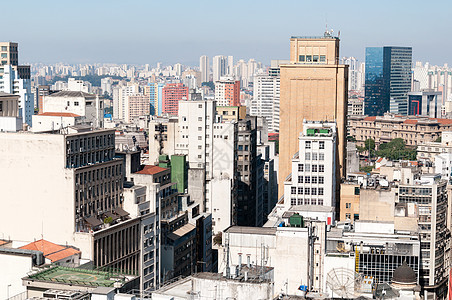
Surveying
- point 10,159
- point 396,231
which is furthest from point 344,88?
point 10,159

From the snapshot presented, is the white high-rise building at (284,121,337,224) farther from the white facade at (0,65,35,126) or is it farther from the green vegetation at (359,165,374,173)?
the white facade at (0,65,35,126)

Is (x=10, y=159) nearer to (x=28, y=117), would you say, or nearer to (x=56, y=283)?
(x=56, y=283)

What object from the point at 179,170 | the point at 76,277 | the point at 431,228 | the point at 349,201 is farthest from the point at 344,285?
the point at 179,170

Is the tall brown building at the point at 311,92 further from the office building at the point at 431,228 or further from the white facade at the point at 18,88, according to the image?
the white facade at the point at 18,88

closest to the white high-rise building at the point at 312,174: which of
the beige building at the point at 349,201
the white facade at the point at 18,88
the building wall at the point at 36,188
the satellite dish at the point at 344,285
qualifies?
the beige building at the point at 349,201

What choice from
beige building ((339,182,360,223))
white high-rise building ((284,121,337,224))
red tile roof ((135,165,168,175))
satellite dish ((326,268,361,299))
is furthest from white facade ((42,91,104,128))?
satellite dish ((326,268,361,299))

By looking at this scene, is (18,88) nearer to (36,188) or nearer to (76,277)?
(36,188)
